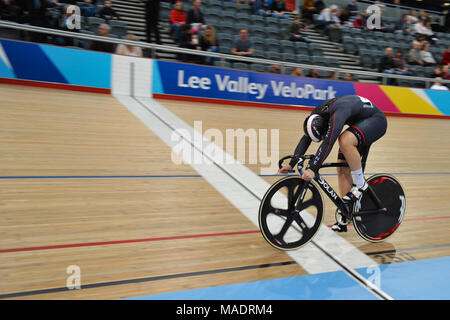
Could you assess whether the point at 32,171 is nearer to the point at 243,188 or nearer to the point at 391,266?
the point at 243,188

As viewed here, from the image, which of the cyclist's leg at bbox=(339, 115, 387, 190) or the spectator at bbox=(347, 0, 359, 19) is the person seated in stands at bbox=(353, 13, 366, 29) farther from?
the cyclist's leg at bbox=(339, 115, 387, 190)

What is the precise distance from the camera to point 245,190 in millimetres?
3848

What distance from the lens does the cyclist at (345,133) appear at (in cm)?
247

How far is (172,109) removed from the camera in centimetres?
659

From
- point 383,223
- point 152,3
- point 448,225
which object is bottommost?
point 448,225

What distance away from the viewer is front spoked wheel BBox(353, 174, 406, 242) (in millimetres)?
2943

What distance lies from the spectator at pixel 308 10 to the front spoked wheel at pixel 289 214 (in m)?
10.7

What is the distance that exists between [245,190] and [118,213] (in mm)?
1284

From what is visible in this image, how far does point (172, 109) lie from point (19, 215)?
4.01 meters

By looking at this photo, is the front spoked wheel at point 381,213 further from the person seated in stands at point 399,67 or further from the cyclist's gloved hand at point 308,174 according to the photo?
the person seated in stands at point 399,67

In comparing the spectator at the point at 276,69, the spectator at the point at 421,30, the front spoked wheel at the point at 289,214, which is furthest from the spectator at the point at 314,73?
the spectator at the point at 421,30

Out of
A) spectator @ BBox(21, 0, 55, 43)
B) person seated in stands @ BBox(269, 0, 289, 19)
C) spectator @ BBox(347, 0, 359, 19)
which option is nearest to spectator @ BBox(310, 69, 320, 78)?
person seated in stands @ BBox(269, 0, 289, 19)

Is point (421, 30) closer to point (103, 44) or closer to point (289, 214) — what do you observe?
point (103, 44)
